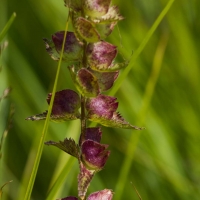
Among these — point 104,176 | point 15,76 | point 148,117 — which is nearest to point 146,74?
point 148,117

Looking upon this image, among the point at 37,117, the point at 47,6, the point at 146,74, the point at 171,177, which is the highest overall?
the point at 37,117

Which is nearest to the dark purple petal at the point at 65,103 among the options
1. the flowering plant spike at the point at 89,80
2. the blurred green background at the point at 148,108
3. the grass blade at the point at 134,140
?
the flowering plant spike at the point at 89,80

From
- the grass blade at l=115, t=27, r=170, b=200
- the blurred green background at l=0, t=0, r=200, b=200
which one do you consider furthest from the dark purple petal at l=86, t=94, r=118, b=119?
the blurred green background at l=0, t=0, r=200, b=200

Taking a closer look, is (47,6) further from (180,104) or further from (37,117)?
(37,117)

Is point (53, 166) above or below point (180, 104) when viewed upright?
below

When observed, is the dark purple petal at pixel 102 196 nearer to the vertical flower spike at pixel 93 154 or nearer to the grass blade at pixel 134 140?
the vertical flower spike at pixel 93 154

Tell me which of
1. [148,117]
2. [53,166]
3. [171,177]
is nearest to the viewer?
[171,177]

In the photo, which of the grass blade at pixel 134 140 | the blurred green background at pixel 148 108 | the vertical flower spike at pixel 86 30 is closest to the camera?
the vertical flower spike at pixel 86 30

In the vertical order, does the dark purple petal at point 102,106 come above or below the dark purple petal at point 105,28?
below
